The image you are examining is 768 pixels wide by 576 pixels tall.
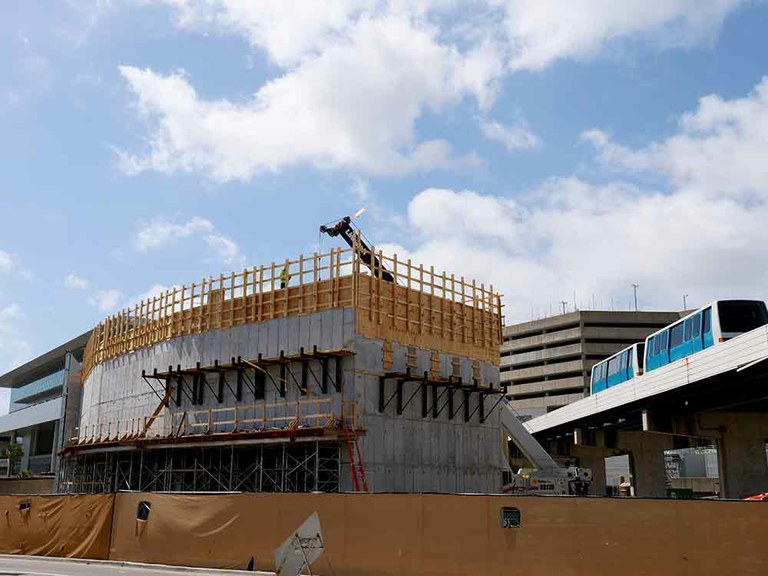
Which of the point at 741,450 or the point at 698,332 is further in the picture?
the point at 741,450

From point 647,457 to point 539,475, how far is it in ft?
67.3

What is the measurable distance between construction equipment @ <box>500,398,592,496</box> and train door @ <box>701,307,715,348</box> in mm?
9868

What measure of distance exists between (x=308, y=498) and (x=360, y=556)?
1.89 meters

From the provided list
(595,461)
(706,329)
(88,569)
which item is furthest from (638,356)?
(88,569)

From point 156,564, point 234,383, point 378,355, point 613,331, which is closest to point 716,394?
point 378,355

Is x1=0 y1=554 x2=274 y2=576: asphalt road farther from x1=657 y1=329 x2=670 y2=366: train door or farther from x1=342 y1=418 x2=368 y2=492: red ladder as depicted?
x1=657 y1=329 x2=670 y2=366: train door

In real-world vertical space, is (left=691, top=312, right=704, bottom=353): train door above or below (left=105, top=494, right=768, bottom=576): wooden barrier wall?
above

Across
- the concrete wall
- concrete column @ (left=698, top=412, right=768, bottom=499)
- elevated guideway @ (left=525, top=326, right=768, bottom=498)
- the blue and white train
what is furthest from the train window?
the concrete wall

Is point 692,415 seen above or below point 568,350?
below

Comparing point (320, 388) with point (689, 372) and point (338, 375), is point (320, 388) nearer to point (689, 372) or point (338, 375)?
point (338, 375)

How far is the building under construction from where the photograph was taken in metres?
31.5

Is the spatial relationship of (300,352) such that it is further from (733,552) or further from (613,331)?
(613,331)

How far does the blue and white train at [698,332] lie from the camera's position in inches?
1246

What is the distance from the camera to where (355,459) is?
1199 inches
